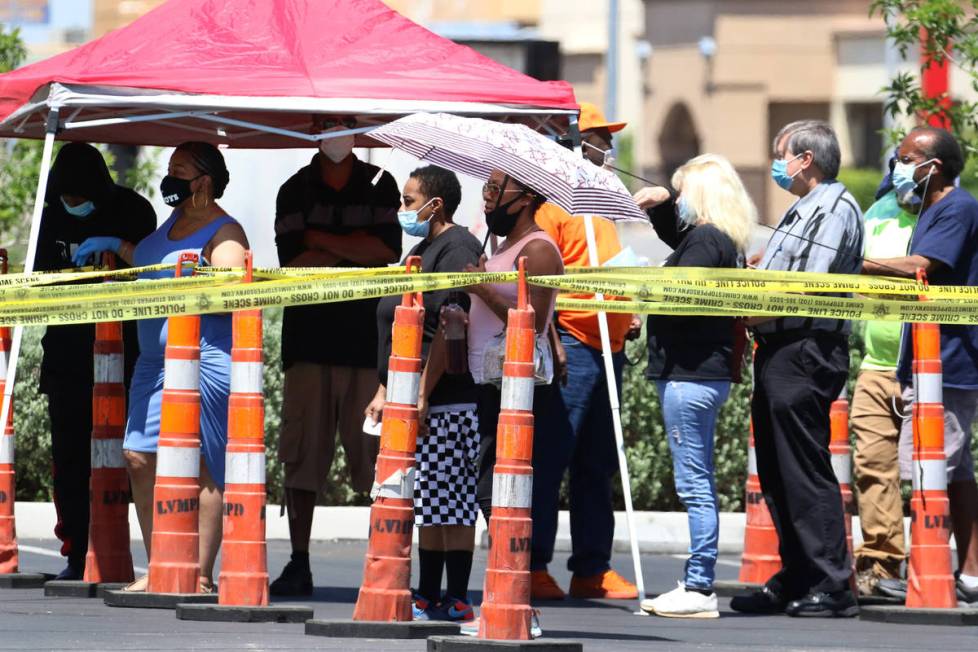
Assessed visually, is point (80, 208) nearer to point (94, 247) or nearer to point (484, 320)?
point (94, 247)

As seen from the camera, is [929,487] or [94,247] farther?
[94,247]

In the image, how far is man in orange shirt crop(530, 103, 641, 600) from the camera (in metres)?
10.7

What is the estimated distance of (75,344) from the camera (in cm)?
1056

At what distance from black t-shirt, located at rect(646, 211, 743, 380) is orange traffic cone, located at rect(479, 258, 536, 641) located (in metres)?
1.80

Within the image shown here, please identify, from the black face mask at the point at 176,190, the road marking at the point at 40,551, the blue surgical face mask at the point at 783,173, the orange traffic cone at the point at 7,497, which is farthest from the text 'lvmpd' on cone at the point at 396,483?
the road marking at the point at 40,551

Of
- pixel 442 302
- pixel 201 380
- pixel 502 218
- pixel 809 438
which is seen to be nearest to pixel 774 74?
pixel 809 438

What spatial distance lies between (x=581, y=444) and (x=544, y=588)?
2.60 feet

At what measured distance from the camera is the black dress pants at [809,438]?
9828mm

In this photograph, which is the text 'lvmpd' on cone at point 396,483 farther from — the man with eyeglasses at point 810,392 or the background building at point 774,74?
the background building at point 774,74

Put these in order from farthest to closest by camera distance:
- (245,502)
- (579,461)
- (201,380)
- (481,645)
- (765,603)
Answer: (579,461) → (765,603) → (201,380) → (245,502) → (481,645)

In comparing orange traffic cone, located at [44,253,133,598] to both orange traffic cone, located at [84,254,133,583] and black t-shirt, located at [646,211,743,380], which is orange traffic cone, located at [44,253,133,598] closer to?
orange traffic cone, located at [84,254,133,583]

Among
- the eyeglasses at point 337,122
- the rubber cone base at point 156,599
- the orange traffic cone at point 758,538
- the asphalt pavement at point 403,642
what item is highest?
the eyeglasses at point 337,122

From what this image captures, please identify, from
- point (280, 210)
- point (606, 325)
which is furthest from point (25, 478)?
point (606, 325)

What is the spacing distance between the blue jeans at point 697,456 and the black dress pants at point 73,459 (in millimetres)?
2772
